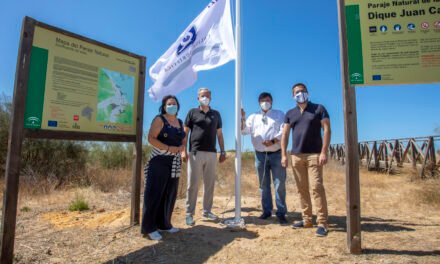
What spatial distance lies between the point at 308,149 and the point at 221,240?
1799 millimetres

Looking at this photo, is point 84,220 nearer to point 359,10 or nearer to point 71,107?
point 71,107

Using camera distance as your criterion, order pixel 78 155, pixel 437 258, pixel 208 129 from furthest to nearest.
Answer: pixel 78 155 → pixel 208 129 → pixel 437 258

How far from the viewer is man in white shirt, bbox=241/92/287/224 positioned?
499cm

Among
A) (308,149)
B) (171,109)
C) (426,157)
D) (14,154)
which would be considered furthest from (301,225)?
(426,157)

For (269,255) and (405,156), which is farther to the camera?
(405,156)

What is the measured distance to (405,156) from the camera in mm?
13250

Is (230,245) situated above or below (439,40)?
below

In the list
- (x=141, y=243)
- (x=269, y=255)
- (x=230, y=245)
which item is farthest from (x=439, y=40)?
(x=141, y=243)

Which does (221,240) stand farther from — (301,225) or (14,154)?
(14,154)

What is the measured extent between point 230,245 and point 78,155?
10.9 m

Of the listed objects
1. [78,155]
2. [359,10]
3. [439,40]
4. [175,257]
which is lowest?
[175,257]

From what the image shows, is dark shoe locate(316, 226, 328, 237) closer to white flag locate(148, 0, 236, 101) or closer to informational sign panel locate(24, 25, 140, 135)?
white flag locate(148, 0, 236, 101)

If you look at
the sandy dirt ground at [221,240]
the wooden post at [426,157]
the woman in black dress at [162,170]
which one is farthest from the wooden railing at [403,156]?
the woman in black dress at [162,170]

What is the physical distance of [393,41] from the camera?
3559 mm
